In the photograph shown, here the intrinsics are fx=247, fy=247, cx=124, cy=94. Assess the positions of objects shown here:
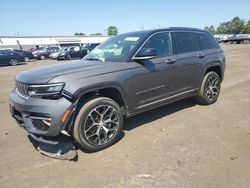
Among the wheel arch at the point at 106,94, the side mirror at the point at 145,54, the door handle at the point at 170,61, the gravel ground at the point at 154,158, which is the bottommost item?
the gravel ground at the point at 154,158

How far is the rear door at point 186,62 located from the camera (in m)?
5.02

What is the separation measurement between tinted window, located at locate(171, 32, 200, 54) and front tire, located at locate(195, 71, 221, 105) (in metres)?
0.78

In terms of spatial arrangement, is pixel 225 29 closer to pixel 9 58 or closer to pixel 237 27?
pixel 237 27

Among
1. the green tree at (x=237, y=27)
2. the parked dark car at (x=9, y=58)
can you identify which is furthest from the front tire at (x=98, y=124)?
the green tree at (x=237, y=27)

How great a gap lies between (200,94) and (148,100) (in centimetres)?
182

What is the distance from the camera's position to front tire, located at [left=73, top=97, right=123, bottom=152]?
12.0 ft

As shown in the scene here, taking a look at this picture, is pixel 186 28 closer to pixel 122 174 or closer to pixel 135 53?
pixel 135 53

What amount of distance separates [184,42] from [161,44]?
2.55ft

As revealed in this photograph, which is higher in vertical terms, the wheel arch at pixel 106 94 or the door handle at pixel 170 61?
the door handle at pixel 170 61

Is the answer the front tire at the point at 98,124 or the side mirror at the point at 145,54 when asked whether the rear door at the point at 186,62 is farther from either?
the front tire at the point at 98,124

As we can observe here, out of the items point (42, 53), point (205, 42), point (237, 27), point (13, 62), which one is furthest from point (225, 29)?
point (205, 42)

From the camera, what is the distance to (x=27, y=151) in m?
3.98

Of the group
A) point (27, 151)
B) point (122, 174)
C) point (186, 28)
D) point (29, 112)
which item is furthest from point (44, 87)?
point (186, 28)

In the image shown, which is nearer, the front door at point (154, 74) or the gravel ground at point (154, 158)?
the gravel ground at point (154, 158)
